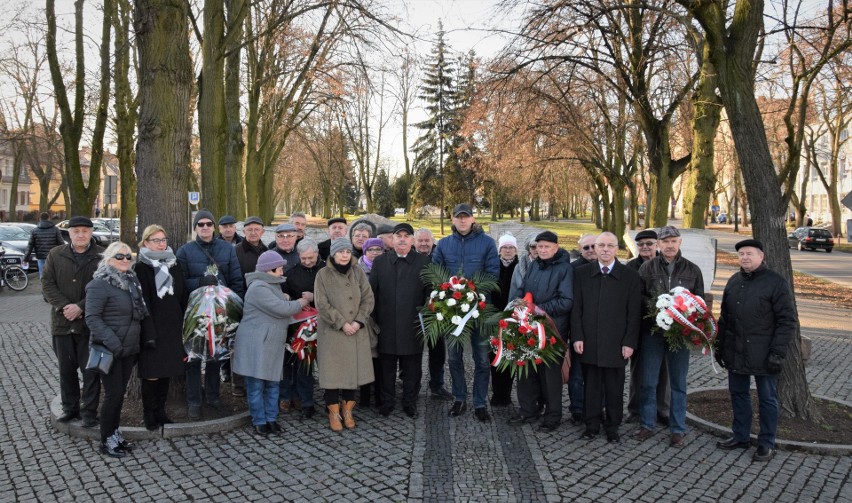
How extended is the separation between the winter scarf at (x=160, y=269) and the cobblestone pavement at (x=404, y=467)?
146cm

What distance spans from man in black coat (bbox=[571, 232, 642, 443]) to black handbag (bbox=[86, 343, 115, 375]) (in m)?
4.37

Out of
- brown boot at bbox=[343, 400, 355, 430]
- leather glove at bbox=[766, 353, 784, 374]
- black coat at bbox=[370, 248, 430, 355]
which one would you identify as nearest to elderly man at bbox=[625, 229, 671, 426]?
leather glove at bbox=[766, 353, 784, 374]

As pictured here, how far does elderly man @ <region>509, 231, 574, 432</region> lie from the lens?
20.9ft

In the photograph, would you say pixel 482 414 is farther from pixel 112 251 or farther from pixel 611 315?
pixel 112 251

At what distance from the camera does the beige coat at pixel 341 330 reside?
6363 millimetres

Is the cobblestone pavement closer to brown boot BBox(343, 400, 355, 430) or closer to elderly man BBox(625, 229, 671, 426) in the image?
brown boot BBox(343, 400, 355, 430)

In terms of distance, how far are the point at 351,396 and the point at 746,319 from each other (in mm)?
4004

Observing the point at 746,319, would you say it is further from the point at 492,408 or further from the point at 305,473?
the point at 305,473

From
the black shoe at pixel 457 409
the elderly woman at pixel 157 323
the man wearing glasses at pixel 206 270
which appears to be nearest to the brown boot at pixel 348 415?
the black shoe at pixel 457 409

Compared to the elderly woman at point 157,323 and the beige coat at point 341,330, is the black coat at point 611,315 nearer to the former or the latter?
the beige coat at point 341,330

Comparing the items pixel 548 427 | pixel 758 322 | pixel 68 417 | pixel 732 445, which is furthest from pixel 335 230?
pixel 732 445

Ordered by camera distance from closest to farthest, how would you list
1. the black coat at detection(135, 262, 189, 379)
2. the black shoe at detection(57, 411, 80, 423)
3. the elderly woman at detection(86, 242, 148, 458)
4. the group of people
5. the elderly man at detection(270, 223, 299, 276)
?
the elderly woman at detection(86, 242, 148, 458) → the group of people → the black coat at detection(135, 262, 189, 379) → the black shoe at detection(57, 411, 80, 423) → the elderly man at detection(270, 223, 299, 276)

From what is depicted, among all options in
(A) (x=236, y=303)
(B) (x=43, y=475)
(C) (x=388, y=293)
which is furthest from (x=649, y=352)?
(B) (x=43, y=475)

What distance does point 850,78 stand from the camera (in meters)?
16.5
